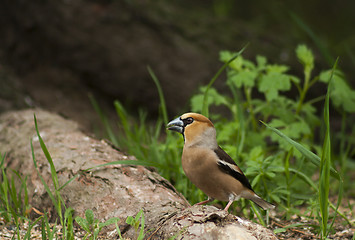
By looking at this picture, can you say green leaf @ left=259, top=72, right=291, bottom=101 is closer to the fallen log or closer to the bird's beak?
the bird's beak

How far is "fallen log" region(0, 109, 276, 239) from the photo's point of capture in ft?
7.13

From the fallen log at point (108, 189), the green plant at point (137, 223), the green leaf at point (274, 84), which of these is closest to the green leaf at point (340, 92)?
the green leaf at point (274, 84)

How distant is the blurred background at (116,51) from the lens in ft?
18.5

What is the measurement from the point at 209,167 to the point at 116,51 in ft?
11.2

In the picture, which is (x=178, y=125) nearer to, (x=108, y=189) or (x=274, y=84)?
(x=108, y=189)

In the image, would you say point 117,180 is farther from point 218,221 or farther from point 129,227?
point 218,221

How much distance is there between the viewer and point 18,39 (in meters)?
5.68

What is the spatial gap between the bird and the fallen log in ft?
0.69

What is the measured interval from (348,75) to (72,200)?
4.42 meters

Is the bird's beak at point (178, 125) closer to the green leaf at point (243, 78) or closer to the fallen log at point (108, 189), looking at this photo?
the fallen log at point (108, 189)

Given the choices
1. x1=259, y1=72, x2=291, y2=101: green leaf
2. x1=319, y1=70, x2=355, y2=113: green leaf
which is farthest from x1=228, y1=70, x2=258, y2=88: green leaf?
x1=319, y1=70, x2=355, y2=113: green leaf

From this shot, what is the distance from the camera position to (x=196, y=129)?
116 inches

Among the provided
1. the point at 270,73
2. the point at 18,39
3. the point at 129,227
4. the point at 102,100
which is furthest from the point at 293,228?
the point at 18,39

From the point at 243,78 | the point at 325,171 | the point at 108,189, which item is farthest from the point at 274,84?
the point at 108,189
